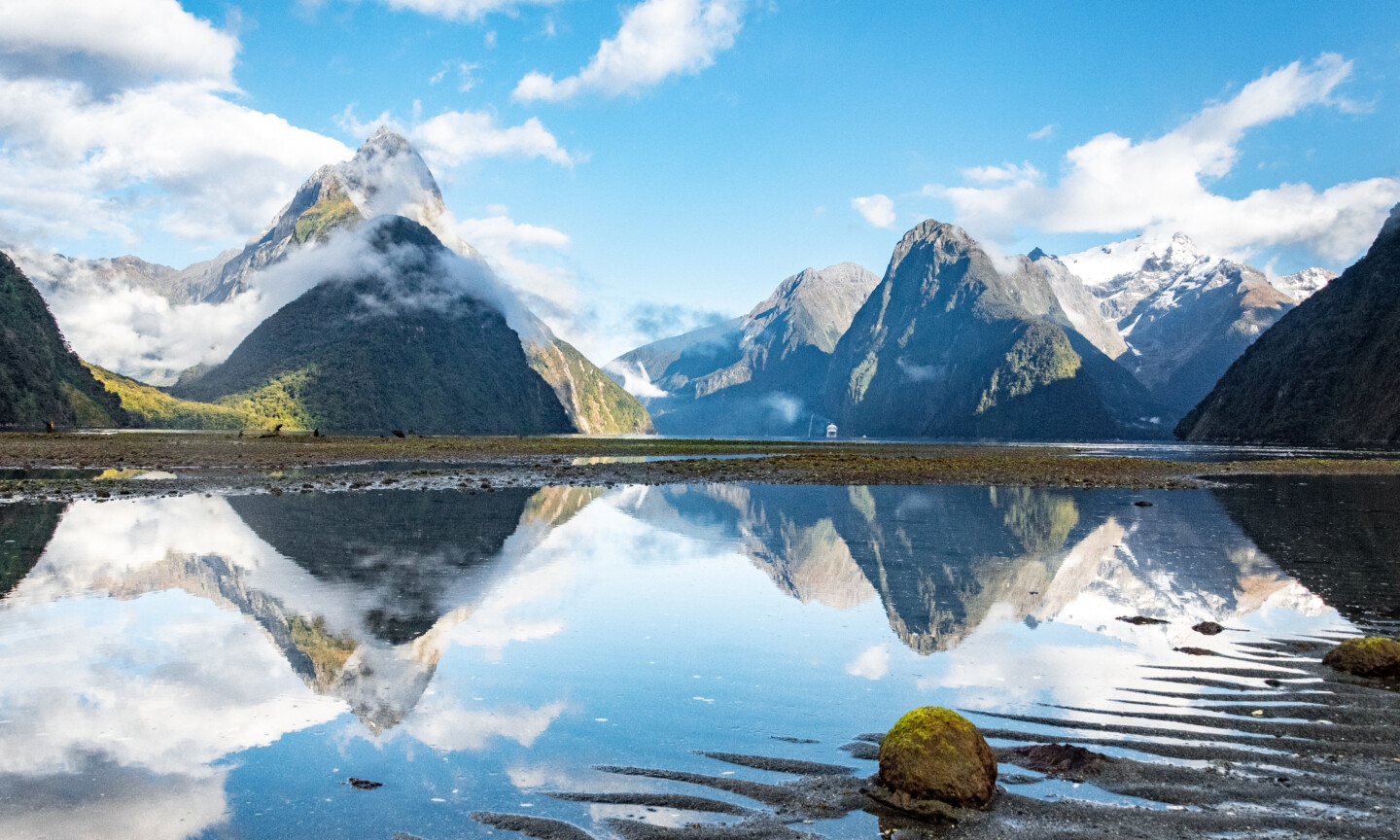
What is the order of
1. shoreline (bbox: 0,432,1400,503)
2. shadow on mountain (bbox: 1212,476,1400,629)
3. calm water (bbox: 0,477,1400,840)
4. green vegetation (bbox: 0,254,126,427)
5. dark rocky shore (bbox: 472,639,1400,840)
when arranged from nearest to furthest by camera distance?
dark rocky shore (bbox: 472,639,1400,840), calm water (bbox: 0,477,1400,840), shadow on mountain (bbox: 1212,476,1400,629), shoreline (bbox: 0,432,1400,503), green vegetation (bbox: 0,254,126,427)

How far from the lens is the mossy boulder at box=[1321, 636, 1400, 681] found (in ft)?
36.0

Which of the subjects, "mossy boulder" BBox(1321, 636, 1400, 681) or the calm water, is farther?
"mossy boulder" BBox(1321, 636, 1400, 681)

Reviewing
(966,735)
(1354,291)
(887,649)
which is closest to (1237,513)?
(887,649)

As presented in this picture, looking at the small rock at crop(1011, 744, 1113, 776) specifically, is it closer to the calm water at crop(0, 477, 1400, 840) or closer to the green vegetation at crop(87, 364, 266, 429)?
the calm water at crop(0, 477, 1400, 840)

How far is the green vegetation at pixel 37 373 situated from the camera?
426 feet

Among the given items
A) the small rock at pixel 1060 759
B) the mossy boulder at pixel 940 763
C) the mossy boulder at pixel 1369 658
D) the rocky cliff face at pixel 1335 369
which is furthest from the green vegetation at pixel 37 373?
the rocky cliff face at pixel 1335 369

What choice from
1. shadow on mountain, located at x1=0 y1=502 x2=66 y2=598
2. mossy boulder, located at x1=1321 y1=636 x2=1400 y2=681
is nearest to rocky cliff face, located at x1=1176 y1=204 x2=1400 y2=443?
mossy boulder, located at x1=1321 y1=636 x2=1400 y2=681

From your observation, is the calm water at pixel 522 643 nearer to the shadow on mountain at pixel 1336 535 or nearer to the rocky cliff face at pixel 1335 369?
the shadow on mountain at pixel 1336 535

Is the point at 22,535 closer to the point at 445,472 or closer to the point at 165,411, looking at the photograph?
the point at 445,472

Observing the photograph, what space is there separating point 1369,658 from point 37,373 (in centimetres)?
17360

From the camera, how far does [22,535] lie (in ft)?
74.9

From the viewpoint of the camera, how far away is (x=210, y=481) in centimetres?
4219

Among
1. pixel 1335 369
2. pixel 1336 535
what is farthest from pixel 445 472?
pixel 1335 369

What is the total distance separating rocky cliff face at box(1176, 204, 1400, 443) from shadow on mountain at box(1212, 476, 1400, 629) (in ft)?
383
